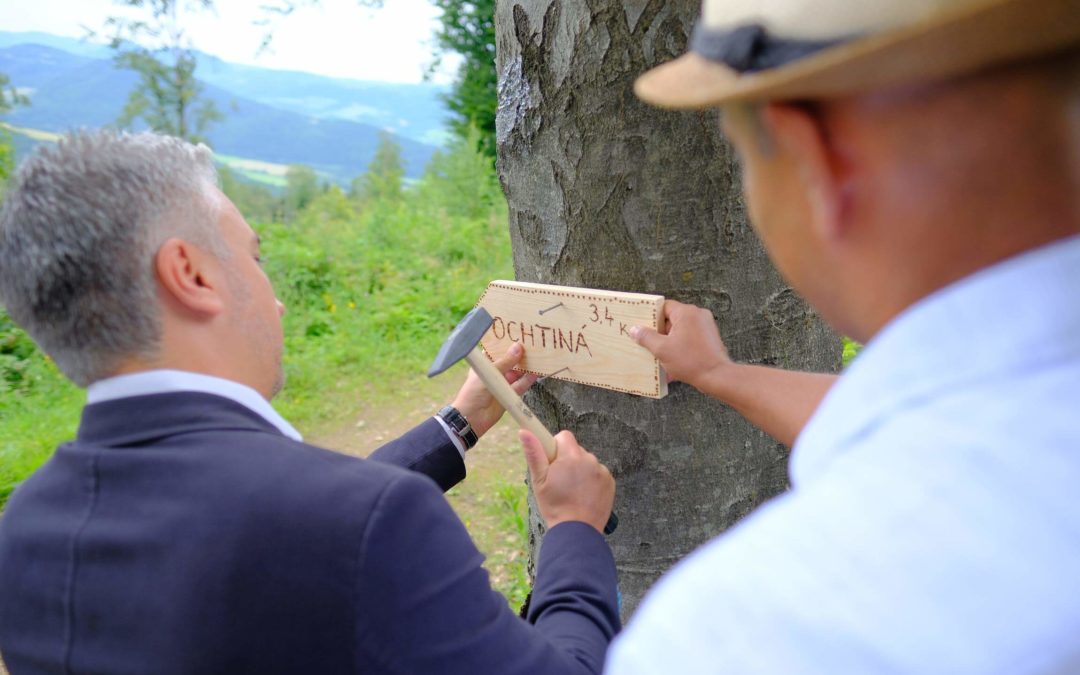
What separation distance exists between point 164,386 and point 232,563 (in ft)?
1.00

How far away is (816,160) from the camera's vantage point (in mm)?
742

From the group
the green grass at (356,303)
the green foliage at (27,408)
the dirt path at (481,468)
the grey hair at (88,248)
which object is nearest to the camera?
the grey hair at (88,248)

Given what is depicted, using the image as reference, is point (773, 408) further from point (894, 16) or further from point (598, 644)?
point (894, 16)

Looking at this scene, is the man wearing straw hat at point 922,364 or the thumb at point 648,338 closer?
the man wearing straw hat at point 922,364

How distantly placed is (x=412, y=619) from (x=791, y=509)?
0.64m

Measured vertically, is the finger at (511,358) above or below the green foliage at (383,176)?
above

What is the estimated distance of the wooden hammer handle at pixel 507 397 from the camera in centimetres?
166

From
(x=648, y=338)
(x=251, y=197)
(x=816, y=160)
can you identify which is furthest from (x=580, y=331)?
(x=251, y=197)

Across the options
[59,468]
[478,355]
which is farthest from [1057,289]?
[59,468]

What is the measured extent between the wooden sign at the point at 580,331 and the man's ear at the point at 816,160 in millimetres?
862

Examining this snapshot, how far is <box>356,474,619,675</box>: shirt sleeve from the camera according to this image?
1.11 metres

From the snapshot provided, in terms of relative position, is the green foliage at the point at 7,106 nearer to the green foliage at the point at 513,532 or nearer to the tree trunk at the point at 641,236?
the green foliage at the point at 513,532

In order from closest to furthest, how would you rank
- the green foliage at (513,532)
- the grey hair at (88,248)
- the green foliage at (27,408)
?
the grey hair at (88,248), the green foliage at (513,532), the green foliage at (27,408)

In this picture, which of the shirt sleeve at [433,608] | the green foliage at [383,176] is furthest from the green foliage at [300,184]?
the shirt sleeve at [433,608]
